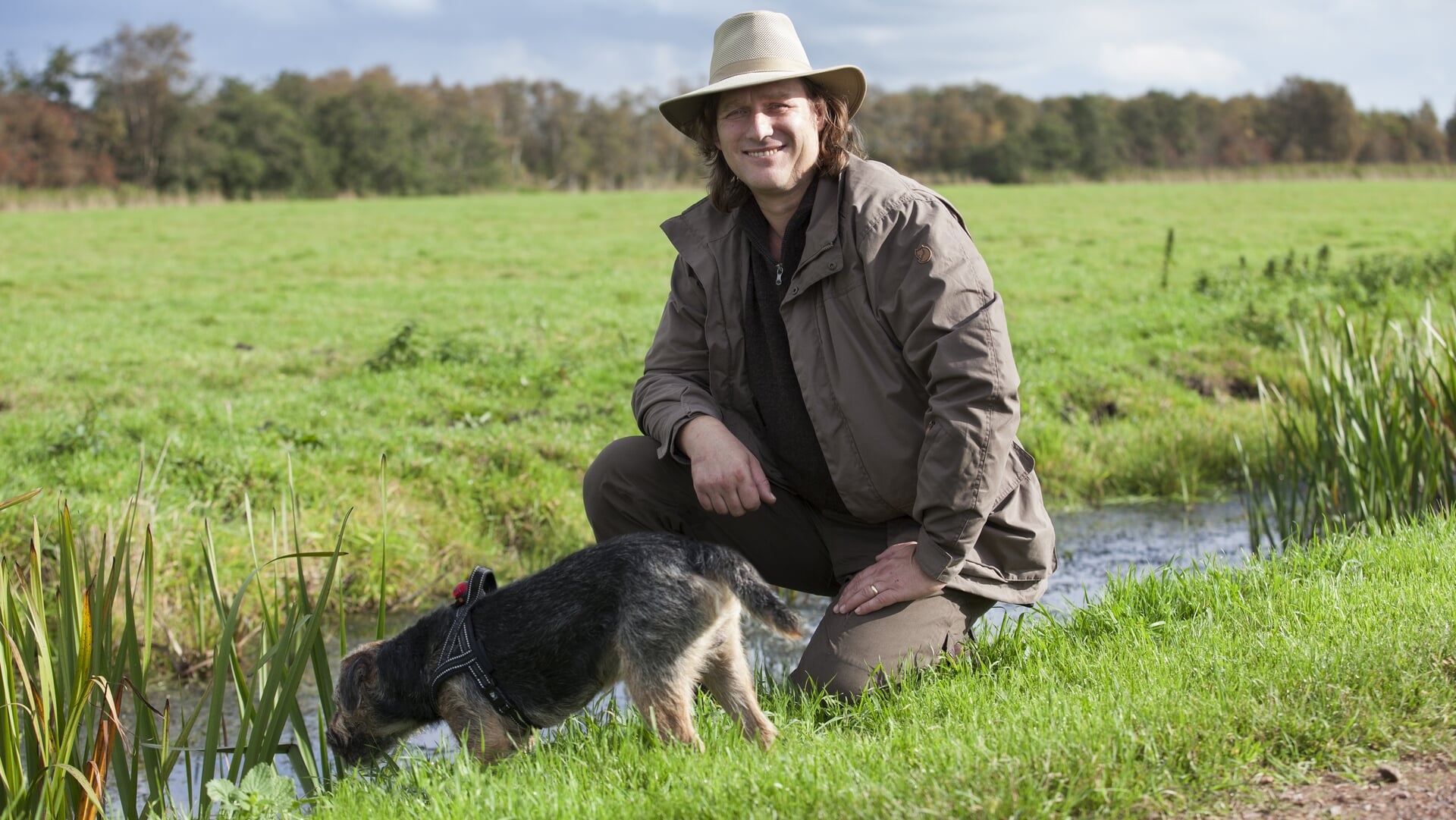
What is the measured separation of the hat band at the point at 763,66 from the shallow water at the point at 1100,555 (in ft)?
7.75

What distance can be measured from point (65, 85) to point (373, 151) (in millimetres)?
22612

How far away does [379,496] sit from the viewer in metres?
7.21

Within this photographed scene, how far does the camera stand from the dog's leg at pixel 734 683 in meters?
3.63

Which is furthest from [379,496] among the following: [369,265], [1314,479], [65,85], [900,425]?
[65,85]

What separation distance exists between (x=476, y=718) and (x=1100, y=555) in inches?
184

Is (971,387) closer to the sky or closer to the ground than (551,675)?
Answer: closer to the sky

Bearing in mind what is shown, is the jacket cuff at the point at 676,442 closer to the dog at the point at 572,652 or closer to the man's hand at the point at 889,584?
the dog at the point at 572,652

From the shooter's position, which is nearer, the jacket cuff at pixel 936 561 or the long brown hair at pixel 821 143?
the jacket cuff at pixel 936 561

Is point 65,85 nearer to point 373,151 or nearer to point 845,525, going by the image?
point 373,151

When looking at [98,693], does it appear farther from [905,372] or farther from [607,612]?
[905,372]

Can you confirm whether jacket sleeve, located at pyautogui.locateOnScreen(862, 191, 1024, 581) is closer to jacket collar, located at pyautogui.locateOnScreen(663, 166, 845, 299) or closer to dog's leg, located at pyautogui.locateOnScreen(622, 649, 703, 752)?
jacket collar, located at pyautogui.locateOnScreen(663, 166, 845, 299)

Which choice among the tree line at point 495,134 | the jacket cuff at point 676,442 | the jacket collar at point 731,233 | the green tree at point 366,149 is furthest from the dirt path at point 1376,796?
the green tree at point 366,149

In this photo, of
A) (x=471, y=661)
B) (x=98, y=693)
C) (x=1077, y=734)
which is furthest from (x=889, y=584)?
(x=98, y=693)

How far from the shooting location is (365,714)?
12.7ft
